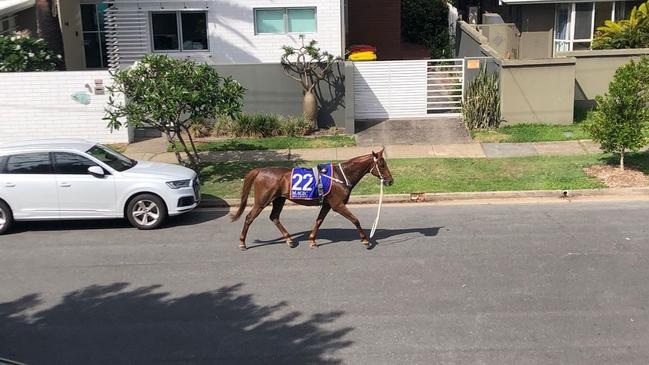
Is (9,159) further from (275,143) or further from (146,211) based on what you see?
(275,143)

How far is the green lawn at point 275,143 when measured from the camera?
17.7 metres

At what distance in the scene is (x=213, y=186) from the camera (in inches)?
581

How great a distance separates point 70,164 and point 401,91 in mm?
10288

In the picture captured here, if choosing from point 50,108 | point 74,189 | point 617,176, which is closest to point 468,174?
point 617,176

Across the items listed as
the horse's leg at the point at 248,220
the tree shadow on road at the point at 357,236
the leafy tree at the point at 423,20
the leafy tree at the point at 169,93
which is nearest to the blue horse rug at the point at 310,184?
the horse's leg at the point at 248,220

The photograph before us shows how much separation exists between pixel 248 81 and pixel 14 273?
34.1 feet

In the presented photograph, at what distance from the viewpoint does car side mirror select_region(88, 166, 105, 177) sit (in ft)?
39.2

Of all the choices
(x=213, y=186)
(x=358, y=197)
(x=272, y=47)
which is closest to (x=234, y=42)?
(x=272, y=47)

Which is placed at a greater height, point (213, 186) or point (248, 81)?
point (248, 81)

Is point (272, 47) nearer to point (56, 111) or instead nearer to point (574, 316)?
point (56, 111)

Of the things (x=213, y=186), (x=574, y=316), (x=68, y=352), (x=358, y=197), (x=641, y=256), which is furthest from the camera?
(x=213, y=186)

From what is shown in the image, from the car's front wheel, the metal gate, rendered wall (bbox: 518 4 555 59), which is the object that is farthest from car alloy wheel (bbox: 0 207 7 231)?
rendered wall (bbox: 518 4 555 59)

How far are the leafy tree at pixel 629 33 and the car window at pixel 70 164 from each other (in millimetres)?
15404

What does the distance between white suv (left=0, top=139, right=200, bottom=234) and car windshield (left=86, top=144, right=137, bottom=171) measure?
0.11m
